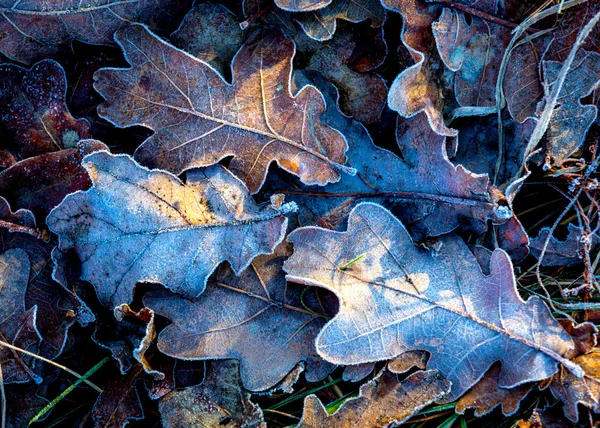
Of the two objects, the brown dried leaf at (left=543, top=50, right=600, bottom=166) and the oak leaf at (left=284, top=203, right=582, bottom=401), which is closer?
the oak leaf at (left=284, top=203, right=582, bottom=401)

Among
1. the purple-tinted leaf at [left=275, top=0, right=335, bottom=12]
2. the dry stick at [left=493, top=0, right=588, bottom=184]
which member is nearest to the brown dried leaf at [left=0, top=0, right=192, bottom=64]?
the purple-tinted leaf at [left=275, top=0, right=335, bottom=12]

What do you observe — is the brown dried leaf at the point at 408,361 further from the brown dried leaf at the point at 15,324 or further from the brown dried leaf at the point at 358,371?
the brown dried leaf at the point at 15,324

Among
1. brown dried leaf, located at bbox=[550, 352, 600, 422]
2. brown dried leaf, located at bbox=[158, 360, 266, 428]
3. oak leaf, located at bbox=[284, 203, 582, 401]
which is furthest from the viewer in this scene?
brown dried leaf, located at bbox=[158, 360, 266, 428]

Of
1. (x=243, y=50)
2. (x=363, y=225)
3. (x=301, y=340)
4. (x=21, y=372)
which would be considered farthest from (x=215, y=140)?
(x=21, y=372)

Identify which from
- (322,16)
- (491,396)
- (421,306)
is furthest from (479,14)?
(491,396)

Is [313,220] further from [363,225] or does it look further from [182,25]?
[182,25]

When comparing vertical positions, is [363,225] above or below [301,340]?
above

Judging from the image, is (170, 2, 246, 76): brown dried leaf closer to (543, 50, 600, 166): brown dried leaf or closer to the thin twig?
the thin twig
